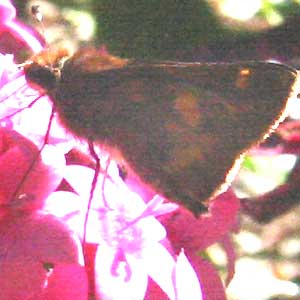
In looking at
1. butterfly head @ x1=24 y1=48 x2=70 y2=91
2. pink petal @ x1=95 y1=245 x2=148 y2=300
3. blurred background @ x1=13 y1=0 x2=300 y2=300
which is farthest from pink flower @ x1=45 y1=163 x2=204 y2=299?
blurred background @ x1=13 y1=0 x2=300 y2=300

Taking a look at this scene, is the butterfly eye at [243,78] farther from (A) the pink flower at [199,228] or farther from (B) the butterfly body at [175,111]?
(A) the pink flower at [199,228]

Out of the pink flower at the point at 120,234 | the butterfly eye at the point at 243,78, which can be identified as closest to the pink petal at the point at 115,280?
the pink flower at the point at 120,234

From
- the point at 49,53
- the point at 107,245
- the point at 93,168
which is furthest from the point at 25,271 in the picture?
the point at 49,53

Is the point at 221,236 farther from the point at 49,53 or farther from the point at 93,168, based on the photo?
the point at 49,53

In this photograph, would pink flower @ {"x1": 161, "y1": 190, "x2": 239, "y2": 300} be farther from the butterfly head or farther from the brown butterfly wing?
the butterfly head

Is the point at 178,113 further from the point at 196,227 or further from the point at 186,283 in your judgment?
the point at 186,283

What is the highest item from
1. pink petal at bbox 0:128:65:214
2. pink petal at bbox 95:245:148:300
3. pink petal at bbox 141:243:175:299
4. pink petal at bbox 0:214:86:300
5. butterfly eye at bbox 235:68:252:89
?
butterfly eye at bbox 235:68:252:89

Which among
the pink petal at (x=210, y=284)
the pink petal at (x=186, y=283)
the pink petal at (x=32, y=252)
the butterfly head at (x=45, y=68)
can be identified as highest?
the butterfly head at (x=45, y=68)

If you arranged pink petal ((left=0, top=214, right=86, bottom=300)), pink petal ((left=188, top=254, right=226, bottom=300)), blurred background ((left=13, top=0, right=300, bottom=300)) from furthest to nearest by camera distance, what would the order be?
blurred background ((left=13, top=0, right=300, bottom=300)) < pink petal ((left=188, top=254, right=226, bottom=300)) < pink petal ((left=0, top=214, right=86, bottom=300))
